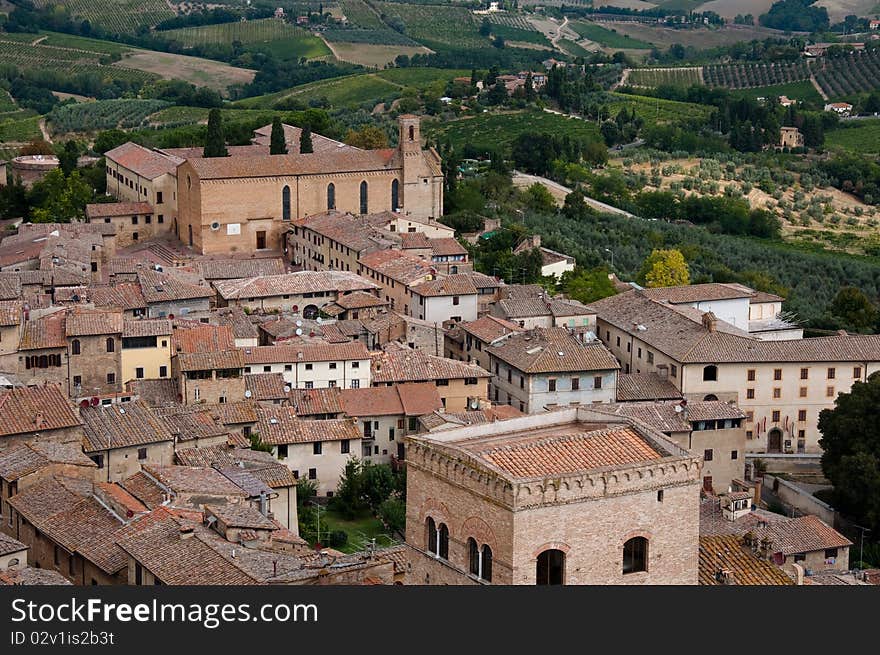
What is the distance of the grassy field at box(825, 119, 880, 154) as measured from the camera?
124m

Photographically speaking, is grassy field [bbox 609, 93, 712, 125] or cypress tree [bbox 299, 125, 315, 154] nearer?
cypress tree [bbox 299, 125, 315, 154]

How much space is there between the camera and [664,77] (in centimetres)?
15225

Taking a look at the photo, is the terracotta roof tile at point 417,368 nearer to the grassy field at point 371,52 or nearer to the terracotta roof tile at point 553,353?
the terracotta roof tile at point 553,353

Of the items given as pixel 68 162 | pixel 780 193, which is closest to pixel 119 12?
pixel 780 193

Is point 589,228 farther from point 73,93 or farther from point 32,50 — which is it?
point 32,50

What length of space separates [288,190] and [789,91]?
259ft

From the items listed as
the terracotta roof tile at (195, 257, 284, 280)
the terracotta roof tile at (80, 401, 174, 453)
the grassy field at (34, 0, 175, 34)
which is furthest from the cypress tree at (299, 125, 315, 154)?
the grassy field at (34, 0, 175, 34)

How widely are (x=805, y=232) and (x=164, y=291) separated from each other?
53585 millimetres

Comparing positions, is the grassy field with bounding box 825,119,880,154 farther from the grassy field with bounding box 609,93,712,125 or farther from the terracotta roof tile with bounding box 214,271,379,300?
the terracotta roof tile with bounding box 214,271,379,300

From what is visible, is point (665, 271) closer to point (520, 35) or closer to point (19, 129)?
point (19, 129)

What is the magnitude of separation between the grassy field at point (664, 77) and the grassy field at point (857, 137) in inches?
851

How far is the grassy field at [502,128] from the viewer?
106938mm

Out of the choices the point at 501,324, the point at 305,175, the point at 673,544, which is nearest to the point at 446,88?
the point at 305,175

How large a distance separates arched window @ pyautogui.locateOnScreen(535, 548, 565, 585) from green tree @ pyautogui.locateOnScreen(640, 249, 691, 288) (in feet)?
153
